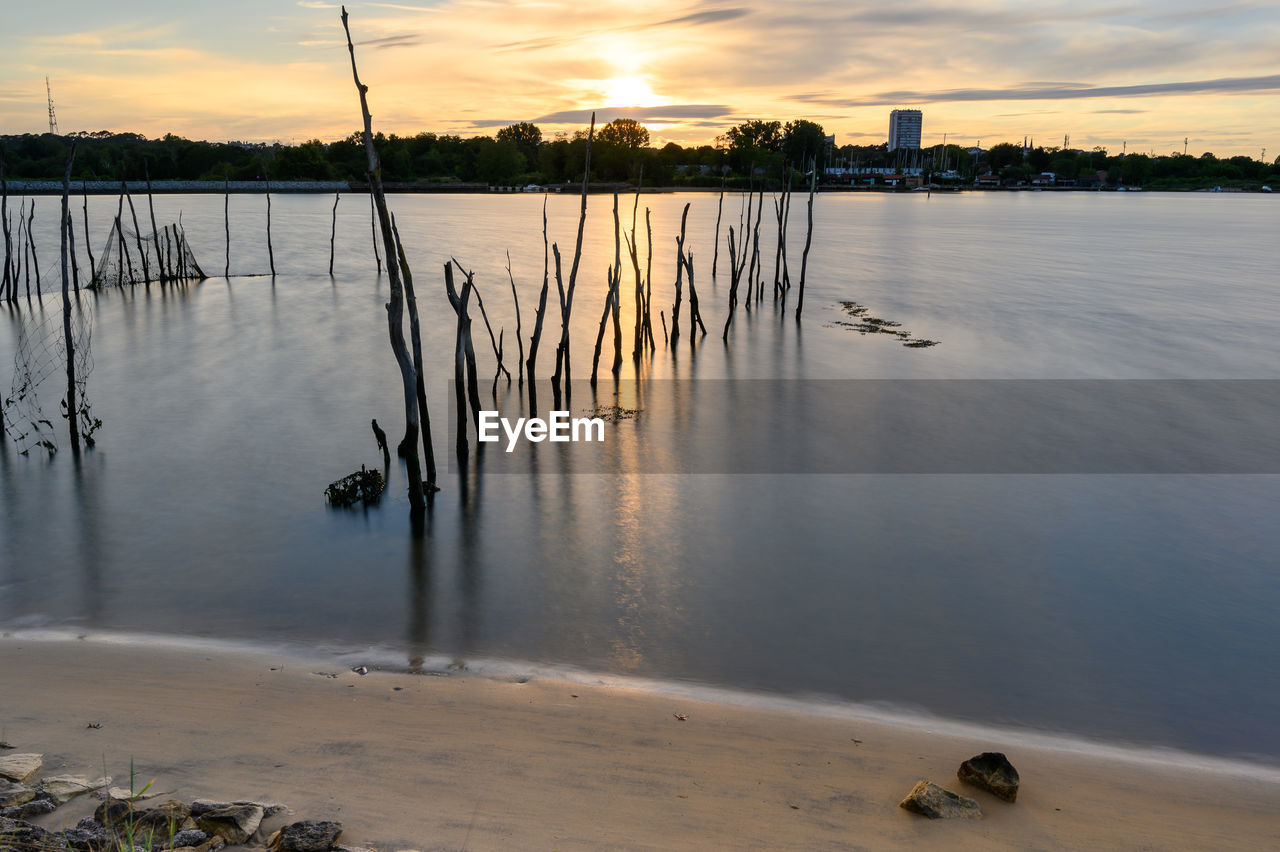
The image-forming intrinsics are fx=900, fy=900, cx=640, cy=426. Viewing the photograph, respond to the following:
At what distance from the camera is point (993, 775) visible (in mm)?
4125

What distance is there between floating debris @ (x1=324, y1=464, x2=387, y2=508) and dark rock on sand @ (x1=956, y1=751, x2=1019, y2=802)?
6369 mm

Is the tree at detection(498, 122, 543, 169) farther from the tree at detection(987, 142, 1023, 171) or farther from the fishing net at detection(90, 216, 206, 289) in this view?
the fishing net at detection(90, 216, 206, 289)

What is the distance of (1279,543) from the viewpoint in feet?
27.2

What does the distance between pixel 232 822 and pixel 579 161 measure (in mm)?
129624

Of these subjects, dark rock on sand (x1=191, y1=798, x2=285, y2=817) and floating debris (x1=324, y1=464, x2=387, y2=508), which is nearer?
dark rock on sand (x1=191, y1=798, x2=285, y2=817)

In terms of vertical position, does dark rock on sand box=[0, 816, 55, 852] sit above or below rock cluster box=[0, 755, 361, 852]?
above

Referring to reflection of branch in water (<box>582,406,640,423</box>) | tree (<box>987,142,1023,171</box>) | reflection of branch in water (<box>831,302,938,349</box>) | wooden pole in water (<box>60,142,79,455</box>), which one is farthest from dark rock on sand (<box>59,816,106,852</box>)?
tree (<box>987,142,1023,171</box>)

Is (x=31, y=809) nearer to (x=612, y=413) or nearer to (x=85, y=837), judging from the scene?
(x=85, y=837)

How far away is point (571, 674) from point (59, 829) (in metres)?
3.01

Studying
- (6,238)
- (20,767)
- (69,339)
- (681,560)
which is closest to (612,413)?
(681,560)

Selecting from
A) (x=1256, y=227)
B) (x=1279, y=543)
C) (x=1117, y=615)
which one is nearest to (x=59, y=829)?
(x=1117, y=615)

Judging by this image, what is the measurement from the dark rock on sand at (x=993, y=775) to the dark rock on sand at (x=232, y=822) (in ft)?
10.2

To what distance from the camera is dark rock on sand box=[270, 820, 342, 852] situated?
3.27 m

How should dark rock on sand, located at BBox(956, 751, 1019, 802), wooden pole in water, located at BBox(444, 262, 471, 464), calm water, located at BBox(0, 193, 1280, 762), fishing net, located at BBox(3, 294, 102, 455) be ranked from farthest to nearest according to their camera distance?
fishing net, located at BBox(3, 294, 102, 455)
wooden pole in water, located at BBox(444, 262, 471, 464)
calm water, located at BBox(0, 193, 1280, 762)
dark rock on sand, located at BBox(956, 751, 1019, 802)
